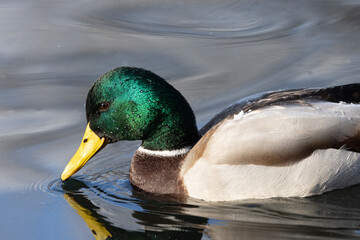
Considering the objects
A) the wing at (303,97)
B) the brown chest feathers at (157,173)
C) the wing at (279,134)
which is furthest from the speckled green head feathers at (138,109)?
the wing at (303,97)

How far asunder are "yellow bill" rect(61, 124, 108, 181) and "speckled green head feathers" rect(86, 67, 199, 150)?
6 cm

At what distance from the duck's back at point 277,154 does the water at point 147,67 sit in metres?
0.13

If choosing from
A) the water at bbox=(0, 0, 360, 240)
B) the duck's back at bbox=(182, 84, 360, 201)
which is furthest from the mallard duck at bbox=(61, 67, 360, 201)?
the water at bbox=(0, 0, 360, 240)

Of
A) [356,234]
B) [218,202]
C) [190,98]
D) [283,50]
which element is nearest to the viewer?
[356,234]

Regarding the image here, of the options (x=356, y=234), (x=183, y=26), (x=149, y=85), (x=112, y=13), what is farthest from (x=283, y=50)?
(x=356, y=234)

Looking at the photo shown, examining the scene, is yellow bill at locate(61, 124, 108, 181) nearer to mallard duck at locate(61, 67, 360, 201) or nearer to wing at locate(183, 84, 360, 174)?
mallard duck at locate(61, 67, 360, 201)

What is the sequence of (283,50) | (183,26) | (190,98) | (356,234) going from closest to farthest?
1. (356,234)
2. (190,98)
3. (283,50)
4. (183,26)

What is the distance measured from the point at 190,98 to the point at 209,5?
305cm

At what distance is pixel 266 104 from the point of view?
6383 millimetres

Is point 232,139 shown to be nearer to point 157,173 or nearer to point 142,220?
point 157,173

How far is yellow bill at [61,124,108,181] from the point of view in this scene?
21.1 feet

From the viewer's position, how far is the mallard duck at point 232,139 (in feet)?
19.8

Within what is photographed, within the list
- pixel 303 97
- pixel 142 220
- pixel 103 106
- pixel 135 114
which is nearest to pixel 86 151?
pixel 103 106

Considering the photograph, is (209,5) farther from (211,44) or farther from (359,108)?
(359,108)
